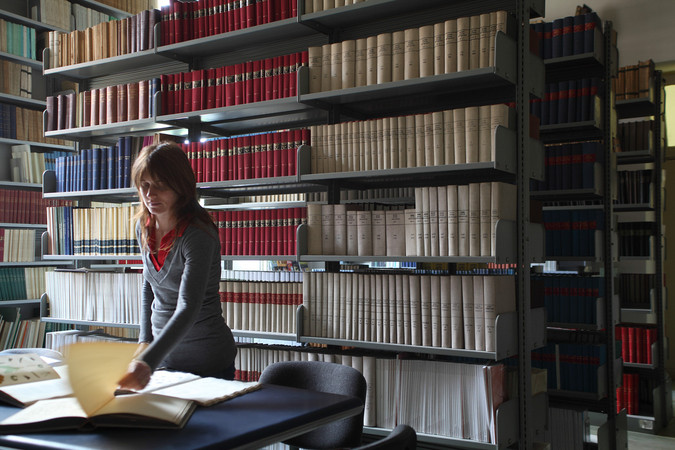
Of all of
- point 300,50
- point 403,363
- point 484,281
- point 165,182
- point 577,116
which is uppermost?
point 300,50

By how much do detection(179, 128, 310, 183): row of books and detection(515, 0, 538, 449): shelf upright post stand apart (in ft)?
3.30

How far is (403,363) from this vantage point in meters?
2.88

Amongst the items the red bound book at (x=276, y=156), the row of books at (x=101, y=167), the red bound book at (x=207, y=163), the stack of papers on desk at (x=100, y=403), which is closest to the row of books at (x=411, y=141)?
the red bound book at (x=276, y=156)

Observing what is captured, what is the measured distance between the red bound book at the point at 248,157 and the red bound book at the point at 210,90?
1.00 feet

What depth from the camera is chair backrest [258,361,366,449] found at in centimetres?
190

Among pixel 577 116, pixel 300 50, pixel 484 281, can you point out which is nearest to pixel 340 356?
pixel 484 281

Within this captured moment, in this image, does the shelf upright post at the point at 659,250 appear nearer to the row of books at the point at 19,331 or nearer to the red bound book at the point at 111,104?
the red bound book at the point at 111,104

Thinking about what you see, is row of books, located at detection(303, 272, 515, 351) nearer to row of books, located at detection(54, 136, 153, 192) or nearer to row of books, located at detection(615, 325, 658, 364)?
row of books, located at detection(54, 136, 153, 192)

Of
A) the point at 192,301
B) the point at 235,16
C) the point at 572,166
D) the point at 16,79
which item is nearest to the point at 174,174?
the point at 192,301

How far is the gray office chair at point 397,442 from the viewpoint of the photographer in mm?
1308

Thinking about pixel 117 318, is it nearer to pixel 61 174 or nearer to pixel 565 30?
pixel 61 174

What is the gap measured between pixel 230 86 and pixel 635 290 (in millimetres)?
3468

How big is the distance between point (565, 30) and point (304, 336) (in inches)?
95.5

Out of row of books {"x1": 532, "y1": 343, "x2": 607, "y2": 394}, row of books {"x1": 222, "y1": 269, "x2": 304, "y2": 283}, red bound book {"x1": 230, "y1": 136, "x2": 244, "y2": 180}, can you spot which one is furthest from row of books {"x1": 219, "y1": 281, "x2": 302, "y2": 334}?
row of books {"x1": 532, "y1": 343, "x2": 607, "y2": 394}
